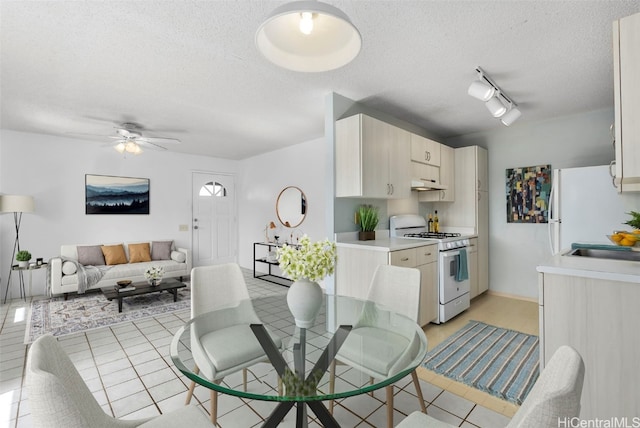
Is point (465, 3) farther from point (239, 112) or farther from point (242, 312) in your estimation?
point (239, 112)

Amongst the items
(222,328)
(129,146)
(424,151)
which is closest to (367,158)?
(424,151)

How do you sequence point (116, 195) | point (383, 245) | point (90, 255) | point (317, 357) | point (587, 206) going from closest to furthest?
point (317, 357), point (383, 245), point (587, 206), point (90, 255), point (116, 195)

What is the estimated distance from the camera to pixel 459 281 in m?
3.47

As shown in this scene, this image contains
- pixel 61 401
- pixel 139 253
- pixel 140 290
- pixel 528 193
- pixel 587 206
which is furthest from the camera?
pixel 139 253

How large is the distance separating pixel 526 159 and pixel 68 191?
6.94 meters

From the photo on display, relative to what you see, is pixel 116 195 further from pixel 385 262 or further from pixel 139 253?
pixel 385 262

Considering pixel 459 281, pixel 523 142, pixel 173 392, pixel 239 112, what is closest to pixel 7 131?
pixel 239 112

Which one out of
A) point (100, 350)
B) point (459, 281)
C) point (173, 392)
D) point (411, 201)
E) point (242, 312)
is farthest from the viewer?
point (411, 201)

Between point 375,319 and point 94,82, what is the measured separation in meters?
3.26

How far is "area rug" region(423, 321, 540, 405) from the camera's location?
6.97 feet

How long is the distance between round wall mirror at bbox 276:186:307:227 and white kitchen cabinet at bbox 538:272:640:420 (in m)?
3.92

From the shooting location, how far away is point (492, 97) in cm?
273

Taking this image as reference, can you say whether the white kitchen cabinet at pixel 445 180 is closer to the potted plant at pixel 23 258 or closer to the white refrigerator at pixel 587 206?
the white refrigerator at pixel 587 206

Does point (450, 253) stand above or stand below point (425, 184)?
below
